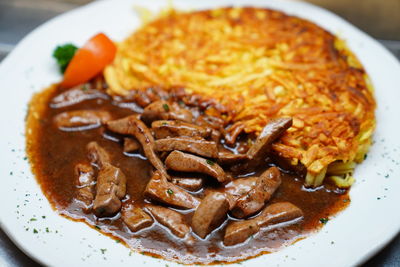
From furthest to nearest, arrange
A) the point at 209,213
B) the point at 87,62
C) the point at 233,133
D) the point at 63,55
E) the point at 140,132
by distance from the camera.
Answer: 1. the point at 63,55
2. the point at 87,62
3. the point at 233,133
4. the point at 140,132
5. the point at 209,213

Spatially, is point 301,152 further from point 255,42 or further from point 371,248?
point 255,42

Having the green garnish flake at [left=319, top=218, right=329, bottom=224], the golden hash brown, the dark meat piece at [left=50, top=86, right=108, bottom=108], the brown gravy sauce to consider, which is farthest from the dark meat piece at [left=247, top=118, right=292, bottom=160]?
the dark meat piece at [left=50, top=86, right=108, bottom=108]

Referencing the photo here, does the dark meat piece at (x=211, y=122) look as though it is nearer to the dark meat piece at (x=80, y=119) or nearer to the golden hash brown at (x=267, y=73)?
the golden hash brown at (x=267, y=73)

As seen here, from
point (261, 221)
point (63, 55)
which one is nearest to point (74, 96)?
point (63, 55)

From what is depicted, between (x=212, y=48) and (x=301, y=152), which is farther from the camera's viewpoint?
(x=212, y=48)

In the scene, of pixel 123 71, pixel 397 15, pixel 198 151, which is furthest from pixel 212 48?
pixel 397 15

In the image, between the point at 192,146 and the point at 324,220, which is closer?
the point at 324,220

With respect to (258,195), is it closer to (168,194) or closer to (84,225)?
(168,194)
